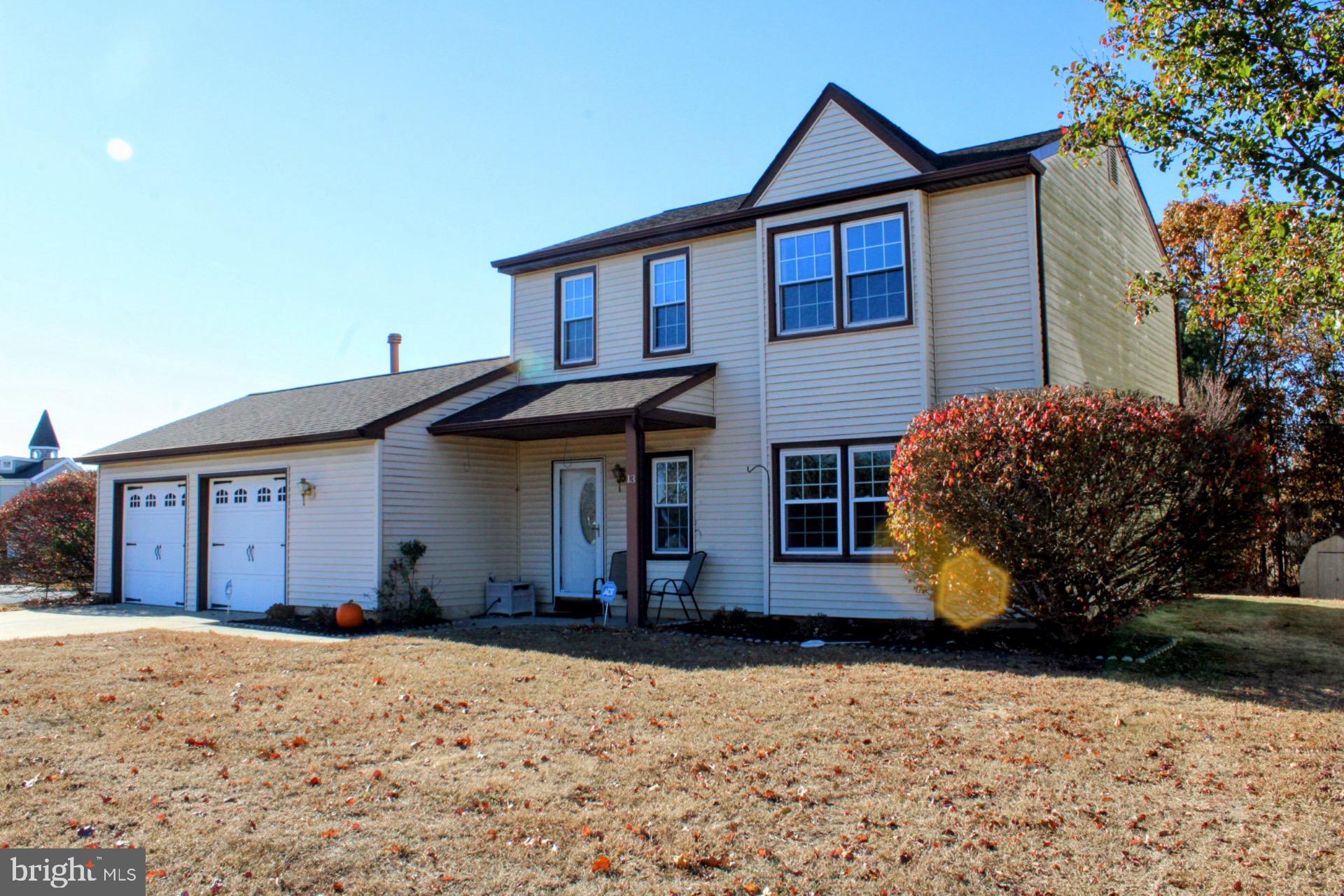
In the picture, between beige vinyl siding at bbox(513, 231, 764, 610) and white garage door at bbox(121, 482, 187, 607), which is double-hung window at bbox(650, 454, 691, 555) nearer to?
beige vinyl siding at bbox(513, 231, 764, 610)

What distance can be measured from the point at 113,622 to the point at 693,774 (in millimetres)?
12107

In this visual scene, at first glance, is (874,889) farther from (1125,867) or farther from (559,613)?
(559,613)

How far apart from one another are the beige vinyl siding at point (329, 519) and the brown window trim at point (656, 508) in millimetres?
3931

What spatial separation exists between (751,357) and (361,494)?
5.97 metres

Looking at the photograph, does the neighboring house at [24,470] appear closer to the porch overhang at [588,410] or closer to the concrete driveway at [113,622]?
the concrete driveway at [113,622]

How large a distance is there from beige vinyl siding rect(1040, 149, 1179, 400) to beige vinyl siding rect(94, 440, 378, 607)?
373 inches

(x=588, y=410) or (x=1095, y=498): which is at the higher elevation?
(x=588, y=410)

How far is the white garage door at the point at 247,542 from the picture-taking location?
14.9m

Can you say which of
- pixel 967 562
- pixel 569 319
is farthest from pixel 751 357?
pixel 967 562

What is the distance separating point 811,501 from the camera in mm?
12398

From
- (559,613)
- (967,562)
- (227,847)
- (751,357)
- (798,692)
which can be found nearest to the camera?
(227,847)

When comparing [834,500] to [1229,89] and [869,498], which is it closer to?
[869,498]

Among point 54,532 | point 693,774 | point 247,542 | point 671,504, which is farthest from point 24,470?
point 693,774

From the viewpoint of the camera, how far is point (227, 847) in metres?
4.47
